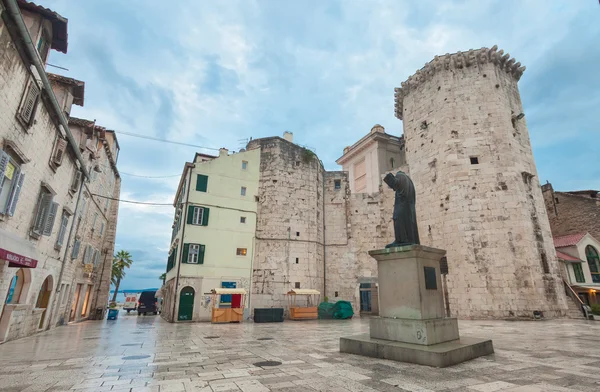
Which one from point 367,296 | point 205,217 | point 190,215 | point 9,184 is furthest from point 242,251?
point 9,184

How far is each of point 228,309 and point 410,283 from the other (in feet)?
46.4

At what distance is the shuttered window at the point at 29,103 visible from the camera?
28.4 ft

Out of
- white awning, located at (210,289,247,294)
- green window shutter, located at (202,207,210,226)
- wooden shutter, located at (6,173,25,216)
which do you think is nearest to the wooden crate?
white awning, located at (210,289,247,294)

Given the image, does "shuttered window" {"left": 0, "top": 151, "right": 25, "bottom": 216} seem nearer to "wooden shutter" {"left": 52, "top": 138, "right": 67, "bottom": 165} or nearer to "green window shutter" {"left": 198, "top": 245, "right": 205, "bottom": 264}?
"wooden shutter" {"left": 52, "top": 138, "right": 67, "bottom": 165}

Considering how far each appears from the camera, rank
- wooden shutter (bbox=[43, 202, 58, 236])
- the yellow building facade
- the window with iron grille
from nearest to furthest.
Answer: the window with iron grille → wooden shutter (bbox=[43, 202, 58, 236]) → the yellow building facade

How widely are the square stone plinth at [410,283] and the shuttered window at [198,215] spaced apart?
51.9ft

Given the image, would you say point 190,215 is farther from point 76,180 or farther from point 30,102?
point 30,102

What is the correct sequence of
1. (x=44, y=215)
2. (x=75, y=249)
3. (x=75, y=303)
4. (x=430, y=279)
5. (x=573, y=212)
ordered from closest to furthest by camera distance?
(x=430, y=279)
(x=44, y=215)
(x=75, y=249)
(x=75, y=303)
(x=573, y=212)

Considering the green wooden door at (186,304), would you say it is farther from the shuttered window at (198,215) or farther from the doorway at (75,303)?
the doorway at (75,303)

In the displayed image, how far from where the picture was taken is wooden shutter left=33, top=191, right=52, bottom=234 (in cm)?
1052

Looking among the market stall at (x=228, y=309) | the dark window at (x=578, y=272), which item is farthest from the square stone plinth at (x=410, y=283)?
the dark window at (x=578, y=272)

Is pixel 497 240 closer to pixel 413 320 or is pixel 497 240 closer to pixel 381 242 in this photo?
pixel 381 242

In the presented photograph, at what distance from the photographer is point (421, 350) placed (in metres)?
5.32

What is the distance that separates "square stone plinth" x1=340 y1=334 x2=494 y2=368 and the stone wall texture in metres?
24.8
